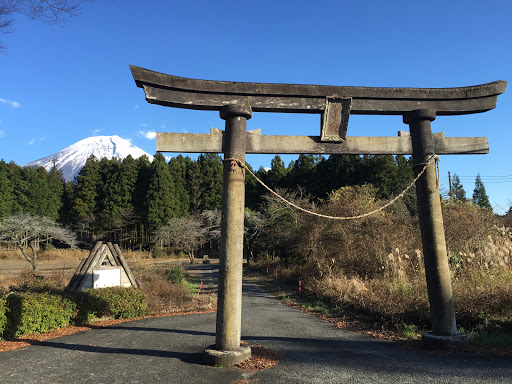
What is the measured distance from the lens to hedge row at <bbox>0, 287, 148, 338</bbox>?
7223 millimetres

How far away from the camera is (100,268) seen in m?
11.0

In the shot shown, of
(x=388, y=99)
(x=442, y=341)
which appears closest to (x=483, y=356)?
(x=442, y=341)

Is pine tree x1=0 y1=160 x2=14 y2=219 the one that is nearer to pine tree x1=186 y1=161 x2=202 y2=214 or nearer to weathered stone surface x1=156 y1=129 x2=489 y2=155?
pine tree x1=186 y1=161 x2=202 y2=214

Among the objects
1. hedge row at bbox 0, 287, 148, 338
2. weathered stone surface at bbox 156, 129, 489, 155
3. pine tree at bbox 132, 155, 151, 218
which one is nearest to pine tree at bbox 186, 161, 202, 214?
pine tree at bbox 132, 155, 151, 218

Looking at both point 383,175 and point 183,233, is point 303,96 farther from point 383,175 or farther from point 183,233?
point 183,233

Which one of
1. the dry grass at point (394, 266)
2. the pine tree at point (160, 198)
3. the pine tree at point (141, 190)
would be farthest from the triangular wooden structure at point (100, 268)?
the pine tree at point (141, 190)

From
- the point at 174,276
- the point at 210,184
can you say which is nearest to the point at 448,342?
the point at 174,276

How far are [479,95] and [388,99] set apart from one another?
181 centimetres

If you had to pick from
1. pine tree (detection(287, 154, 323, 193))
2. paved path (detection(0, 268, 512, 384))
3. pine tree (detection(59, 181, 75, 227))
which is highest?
pine tree (detection(287, 154, 323, 193))

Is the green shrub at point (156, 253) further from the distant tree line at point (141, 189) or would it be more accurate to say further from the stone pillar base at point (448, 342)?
the stone pillar base at point (448, 342)

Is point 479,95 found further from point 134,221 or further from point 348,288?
point 134,221

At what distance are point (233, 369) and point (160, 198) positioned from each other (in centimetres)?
3335

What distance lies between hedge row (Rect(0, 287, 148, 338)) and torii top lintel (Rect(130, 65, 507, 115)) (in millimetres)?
6023

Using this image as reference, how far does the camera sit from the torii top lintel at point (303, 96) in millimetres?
5320
